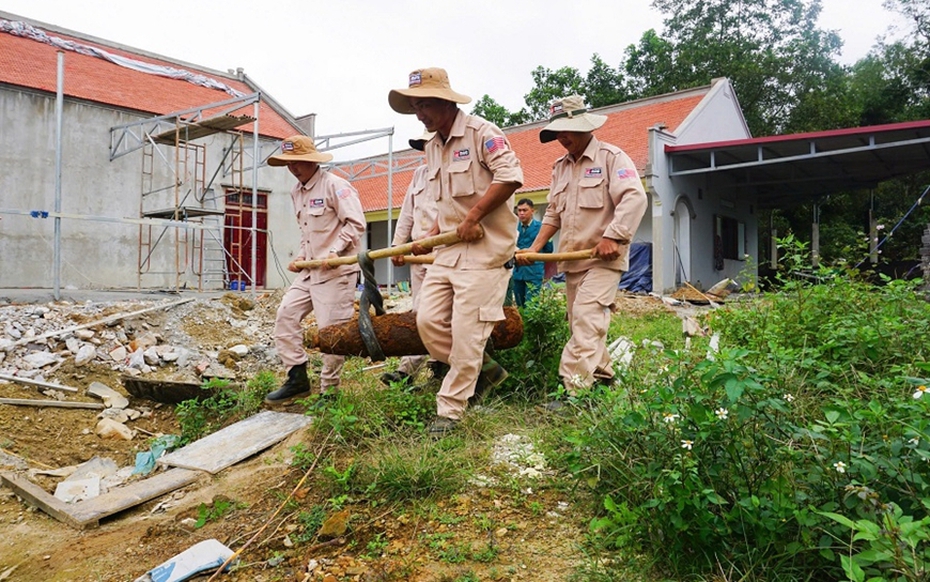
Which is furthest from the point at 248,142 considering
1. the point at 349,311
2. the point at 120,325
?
the point at 349,311

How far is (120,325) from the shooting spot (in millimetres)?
7969

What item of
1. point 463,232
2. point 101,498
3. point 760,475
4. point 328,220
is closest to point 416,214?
point 328,220

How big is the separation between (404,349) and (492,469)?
51.3 inches

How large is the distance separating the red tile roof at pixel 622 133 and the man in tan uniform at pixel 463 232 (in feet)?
40.0

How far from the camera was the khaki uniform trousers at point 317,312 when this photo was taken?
4742 millimetres

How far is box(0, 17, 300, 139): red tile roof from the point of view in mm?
13938

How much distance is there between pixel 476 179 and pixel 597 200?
3.05ft

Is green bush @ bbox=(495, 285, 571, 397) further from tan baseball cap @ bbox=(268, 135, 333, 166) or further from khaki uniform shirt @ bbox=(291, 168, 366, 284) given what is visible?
tan baseball cap @ bbox=(268, 135, 333, 166)

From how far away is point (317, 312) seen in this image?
4812 mm

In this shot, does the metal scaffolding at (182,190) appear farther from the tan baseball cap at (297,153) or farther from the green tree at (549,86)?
the green tree at (549,86)

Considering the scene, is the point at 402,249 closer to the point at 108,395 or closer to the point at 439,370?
the point at 439,370

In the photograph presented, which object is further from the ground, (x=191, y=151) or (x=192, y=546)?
(x=191, y=151)

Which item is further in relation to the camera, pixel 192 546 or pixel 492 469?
pixel 492 469

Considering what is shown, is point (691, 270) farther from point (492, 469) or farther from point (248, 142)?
→ point (492, 469)
